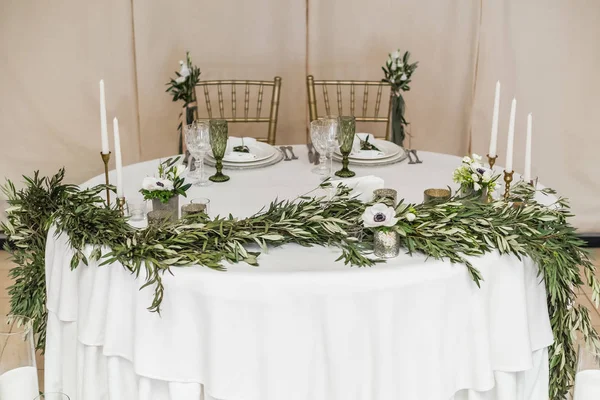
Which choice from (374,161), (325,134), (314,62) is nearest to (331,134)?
(325,134)

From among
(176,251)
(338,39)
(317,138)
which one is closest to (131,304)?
(176,251)

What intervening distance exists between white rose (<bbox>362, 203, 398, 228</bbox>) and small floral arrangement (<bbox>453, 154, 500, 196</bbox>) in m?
0.47

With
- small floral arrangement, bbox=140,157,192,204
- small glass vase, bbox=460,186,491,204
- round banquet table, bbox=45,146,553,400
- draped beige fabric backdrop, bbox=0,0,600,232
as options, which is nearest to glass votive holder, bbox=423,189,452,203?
small glass vase, bbox=460,186,491,204

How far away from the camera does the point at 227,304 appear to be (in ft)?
6.88

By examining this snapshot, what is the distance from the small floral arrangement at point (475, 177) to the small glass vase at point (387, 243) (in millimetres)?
455

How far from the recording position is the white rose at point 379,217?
6.94 ft

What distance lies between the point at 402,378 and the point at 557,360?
64 centimetres

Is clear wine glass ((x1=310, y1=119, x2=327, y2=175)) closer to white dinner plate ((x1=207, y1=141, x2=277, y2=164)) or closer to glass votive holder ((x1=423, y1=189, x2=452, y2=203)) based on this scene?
white dinner plate ((x1=207, y1=141, x2=277, y2=164))

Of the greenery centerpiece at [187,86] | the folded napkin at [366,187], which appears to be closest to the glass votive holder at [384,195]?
the folded napkin at [366,187]

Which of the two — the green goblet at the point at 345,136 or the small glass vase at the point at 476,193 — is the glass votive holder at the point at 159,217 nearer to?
the green goblet at the point at 345,136

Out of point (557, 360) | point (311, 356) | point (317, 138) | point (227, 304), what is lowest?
point (557, 360)

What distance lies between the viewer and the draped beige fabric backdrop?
4668 millimetres

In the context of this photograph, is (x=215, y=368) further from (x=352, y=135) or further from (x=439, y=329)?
(x=352, y=135)

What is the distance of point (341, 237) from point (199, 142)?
0.85 metres
